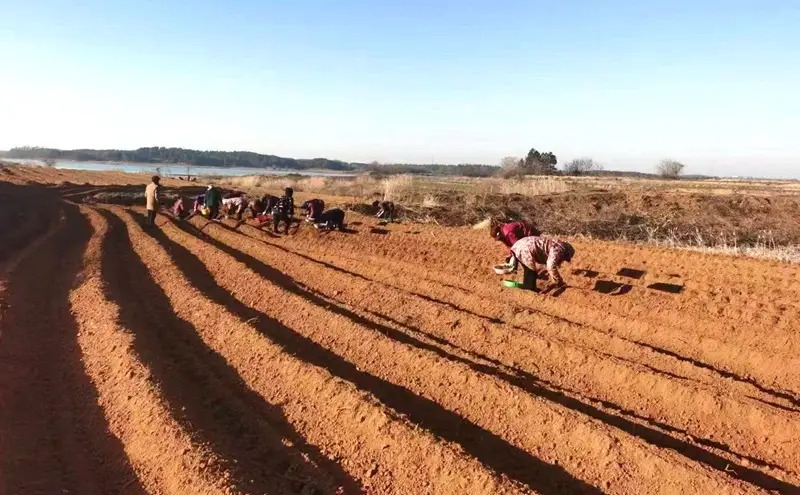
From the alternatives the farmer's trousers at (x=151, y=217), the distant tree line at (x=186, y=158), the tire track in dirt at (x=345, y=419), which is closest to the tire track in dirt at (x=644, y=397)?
the tire track in dirt at (x=345, y=419)

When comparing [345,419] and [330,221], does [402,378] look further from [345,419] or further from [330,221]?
[330,221]

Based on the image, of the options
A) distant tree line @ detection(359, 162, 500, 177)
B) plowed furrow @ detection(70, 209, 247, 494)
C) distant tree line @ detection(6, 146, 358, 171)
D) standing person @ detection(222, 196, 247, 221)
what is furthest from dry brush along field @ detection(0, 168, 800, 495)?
distant tree line @ detection(6, 146, 358, 171)

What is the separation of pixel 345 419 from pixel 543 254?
4.94 metres

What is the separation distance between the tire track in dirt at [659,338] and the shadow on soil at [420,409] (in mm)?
2591

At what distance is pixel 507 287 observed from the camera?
976cm

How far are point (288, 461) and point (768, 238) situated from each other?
51.6ft

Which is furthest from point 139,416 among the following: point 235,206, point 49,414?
point 235,206

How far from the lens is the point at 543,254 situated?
9.00m

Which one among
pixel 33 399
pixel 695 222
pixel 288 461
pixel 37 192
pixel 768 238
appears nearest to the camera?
pixel 288 461

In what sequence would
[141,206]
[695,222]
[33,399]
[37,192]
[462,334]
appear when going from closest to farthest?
[33,399], [462,334], [695,222], [141,206], [37,192]

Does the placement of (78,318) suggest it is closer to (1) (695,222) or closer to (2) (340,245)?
(2) (340,245)

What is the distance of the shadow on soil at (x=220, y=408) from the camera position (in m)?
4.28

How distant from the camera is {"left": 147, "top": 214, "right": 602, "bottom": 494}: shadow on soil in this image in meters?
4.41

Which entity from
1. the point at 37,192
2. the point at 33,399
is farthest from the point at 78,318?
the point at 37,192
